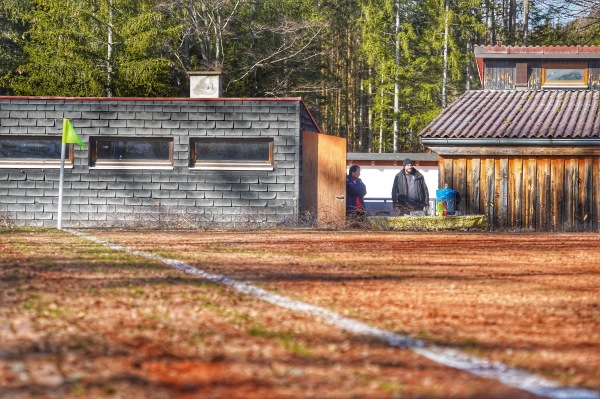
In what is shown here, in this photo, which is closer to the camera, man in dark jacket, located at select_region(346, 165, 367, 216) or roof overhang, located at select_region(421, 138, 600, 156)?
man in dark jacket, located at select_region(346, 165, 367, 216)

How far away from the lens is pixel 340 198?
2075 centimetres

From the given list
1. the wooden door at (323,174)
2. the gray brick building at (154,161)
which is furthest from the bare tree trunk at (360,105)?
the gray brick building at (154,161)

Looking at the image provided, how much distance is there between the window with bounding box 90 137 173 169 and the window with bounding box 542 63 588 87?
11217 millimetres

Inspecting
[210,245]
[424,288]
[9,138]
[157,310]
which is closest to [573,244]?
[210,245]

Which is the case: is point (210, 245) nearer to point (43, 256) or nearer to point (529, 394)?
point (43, 256)

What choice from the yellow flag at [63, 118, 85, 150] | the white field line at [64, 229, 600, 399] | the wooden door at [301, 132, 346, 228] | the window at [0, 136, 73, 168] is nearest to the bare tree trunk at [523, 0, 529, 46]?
the wooden door at [301, 132, 346, 228]

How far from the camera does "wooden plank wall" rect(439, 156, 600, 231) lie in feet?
68.5

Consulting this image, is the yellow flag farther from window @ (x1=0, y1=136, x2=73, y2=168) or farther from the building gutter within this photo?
the building gutter

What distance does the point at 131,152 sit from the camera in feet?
68.6

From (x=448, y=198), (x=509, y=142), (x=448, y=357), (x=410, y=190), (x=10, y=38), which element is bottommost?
(x=448, y=357)

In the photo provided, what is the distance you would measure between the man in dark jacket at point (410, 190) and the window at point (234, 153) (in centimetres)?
270

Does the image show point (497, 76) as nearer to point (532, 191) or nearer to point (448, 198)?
point (532, 191)

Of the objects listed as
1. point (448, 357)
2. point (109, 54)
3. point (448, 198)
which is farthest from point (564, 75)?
point (448, 357)

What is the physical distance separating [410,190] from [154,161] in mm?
5286
